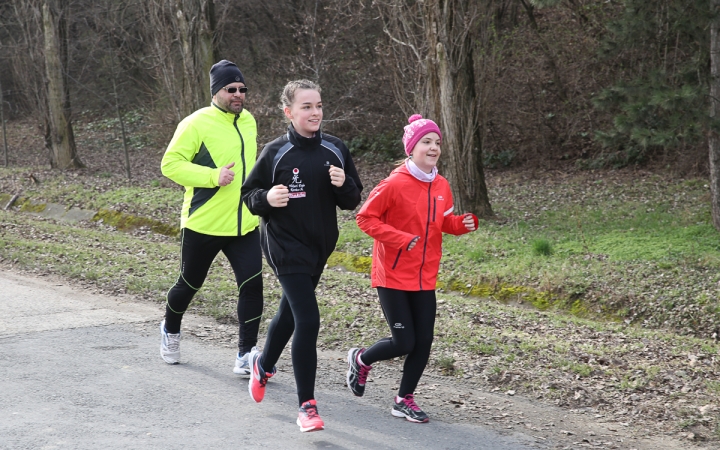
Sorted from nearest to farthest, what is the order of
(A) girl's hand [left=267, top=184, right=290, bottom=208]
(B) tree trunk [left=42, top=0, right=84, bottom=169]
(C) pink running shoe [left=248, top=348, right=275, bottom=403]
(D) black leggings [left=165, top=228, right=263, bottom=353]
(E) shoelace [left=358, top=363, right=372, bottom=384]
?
(A) girl's hand [left=267, top=184, right=290, bottom=208], (C) pink running shoe [left=248, top=348, right=275, bottom=403], (E) shoelace [left=358, top=363, right=372, bottom=384], (D) black leggings [left=165, top=228, right=263, bottom=353], (B) tree trunk [left=42, top=0, right=84, bottom=169]

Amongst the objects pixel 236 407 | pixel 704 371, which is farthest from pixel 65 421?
pixel 704 371

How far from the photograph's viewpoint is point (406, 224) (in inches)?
205

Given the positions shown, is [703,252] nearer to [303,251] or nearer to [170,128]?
[303,251]

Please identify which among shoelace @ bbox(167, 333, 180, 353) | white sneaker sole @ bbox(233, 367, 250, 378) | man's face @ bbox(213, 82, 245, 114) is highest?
man's face @ bbox(213, 82, 245, 114)

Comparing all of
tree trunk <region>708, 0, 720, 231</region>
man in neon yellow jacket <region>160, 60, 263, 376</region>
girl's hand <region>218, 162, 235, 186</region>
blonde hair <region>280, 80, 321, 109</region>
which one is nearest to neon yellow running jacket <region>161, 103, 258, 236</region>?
man in neon yellow jacket <region>160, 60, 263, 376</region>

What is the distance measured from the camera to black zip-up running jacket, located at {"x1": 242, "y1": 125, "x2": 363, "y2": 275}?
498 centimetres

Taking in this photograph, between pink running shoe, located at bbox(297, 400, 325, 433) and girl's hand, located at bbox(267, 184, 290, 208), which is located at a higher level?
girl's hand, located at bbox(267, 184, 290, 208)

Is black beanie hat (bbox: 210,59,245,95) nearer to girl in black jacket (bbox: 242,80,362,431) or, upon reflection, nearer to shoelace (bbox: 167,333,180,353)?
girl in black jacket (bbox: 242,80,362,431)

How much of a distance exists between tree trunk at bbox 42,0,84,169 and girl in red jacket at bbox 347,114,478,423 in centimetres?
2099

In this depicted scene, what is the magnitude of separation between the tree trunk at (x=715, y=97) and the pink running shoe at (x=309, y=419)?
360 inches

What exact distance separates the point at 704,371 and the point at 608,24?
8.30 meters

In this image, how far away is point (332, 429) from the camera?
16.7 ft

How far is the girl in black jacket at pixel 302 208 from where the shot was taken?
195 inches

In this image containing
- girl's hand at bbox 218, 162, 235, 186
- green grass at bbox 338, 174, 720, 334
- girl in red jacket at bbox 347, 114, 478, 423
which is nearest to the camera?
girl in red jacket at bbox 347, 114, 478, 423
